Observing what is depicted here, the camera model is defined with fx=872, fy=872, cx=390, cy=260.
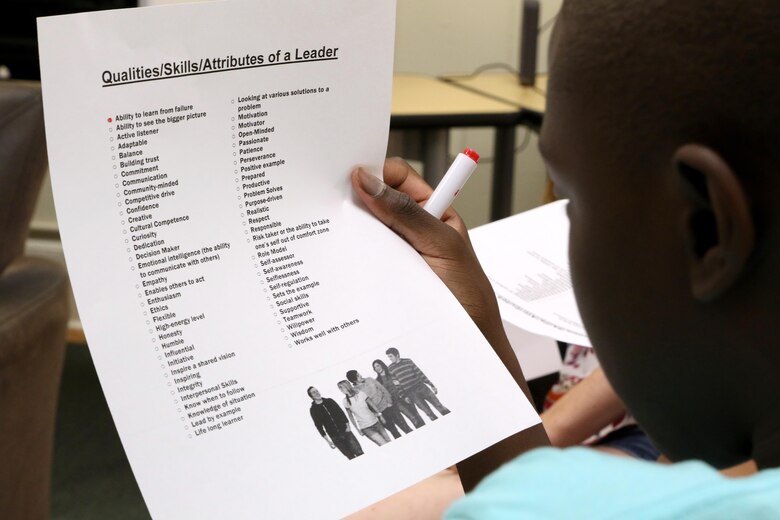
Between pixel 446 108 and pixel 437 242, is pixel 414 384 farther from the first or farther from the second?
pixel 446 108

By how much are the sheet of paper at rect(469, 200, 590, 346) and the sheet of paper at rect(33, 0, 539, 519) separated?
0.22 meters

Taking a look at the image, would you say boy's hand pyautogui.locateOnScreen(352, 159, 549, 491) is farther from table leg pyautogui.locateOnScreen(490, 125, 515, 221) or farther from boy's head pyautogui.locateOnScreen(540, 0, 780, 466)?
table leg pyautogui.locateOnScreen(490, 125, 515, 221)

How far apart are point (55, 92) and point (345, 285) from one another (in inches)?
9.8

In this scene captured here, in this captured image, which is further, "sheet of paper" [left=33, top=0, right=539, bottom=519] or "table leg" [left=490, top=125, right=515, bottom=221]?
"table leg" [left=490, top=125, right=515, bottom=221]

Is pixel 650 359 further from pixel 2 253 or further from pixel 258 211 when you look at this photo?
pixel 2 253

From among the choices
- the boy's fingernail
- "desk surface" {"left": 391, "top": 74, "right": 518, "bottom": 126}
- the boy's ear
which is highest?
"desk surface" {"left": 391, "top": 74, "right": 518, "bottom": 126}

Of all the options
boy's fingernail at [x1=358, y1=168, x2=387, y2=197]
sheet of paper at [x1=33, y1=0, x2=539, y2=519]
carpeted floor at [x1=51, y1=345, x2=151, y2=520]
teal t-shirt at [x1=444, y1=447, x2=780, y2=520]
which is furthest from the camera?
carpeted floor at [x1=51, y1=345, x2=151, y2=520]

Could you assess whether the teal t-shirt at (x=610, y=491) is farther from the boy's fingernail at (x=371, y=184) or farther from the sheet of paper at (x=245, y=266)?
the boy's fingernail at (x=371, y=184)

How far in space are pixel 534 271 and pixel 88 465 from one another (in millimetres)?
1472

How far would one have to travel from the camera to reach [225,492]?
58 centimetres

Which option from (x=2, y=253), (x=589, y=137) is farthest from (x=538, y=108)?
(x=589, y=137)

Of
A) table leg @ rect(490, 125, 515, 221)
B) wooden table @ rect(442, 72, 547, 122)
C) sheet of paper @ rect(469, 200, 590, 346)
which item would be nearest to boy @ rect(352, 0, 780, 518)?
sheet of paper @ rect(469, 200, 590, 346)

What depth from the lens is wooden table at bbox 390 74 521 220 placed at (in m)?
2.20

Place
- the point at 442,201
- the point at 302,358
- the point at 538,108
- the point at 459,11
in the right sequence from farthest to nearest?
the point at 459,11
the point at 538,108
the point at 442,201
the point at 302,358
